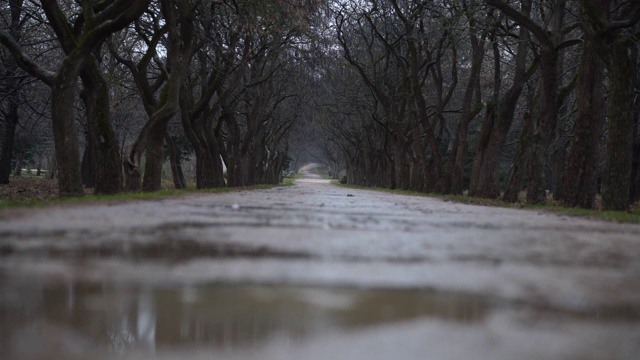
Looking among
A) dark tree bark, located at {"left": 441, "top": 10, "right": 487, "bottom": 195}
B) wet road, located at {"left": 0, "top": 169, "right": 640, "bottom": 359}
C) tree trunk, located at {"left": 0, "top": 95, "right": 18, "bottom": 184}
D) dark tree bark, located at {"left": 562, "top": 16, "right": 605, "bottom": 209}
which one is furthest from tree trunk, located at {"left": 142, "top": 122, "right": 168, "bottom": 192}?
wet road, located at {"left": 0, "top": 169, "right": 640, "bottom": 359}

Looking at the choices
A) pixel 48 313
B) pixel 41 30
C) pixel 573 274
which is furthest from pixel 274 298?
pixel 41 30

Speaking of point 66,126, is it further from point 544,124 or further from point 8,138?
point 8,138

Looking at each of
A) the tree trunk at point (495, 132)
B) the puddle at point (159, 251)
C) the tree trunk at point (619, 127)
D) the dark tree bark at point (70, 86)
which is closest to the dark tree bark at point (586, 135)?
the tree trunk at point (619, 127)

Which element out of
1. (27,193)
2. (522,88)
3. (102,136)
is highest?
(522,88)

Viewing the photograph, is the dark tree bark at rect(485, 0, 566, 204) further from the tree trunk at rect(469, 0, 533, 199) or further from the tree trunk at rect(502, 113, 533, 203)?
the tree trunk at rect(502, 113, 533, 203)

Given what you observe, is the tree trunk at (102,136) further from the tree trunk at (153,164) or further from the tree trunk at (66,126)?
the tree trunk at (153,164)

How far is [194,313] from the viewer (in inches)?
88.1

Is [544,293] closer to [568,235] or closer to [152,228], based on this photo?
[568,235]

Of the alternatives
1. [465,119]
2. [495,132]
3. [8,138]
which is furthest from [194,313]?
[8,138]

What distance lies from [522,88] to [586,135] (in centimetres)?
681

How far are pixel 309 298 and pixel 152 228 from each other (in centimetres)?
281

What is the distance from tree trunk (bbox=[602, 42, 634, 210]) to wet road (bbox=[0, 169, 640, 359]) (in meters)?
7.20

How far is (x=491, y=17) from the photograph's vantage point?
56.8ft

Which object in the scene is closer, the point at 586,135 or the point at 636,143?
the point at 586,135
